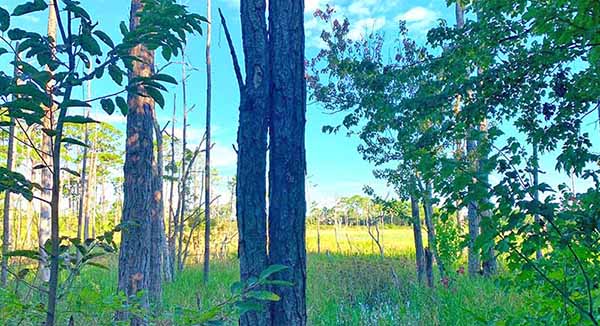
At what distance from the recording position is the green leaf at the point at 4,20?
103cm

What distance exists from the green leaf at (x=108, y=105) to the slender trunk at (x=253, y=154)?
671 mm

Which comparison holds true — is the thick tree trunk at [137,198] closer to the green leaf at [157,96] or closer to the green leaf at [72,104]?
the green leaf at [157,96]

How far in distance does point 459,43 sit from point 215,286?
A: 18.7ft

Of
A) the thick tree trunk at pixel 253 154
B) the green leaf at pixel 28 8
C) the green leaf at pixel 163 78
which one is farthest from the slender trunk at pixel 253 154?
the green leaf at pixel 28 8

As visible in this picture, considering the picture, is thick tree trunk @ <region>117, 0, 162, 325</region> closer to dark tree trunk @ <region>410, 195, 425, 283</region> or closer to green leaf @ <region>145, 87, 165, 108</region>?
green leaf @ <region>145, 87, 165, 108</region>

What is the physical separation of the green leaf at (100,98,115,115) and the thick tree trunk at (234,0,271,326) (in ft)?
2.20

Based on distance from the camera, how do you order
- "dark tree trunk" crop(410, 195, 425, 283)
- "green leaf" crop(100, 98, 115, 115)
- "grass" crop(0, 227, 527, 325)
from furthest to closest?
"dark tree trunk" crop(410, 195, 425, 283)
"grass" crop(0, 227, 527, 325)
"green leaf" crop(100, 98, 115, 115)

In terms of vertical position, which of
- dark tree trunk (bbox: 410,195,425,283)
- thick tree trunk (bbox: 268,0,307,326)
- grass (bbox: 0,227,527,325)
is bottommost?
grass (bbox: 0,227,527,325)

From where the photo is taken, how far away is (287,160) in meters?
1.71

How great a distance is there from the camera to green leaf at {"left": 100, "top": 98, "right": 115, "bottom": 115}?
42.5 inches

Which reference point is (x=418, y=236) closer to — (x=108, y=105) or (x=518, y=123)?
(x=518, y=123)

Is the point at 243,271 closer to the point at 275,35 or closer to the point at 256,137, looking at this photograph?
the point at 256,137

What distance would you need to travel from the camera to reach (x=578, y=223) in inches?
63.7

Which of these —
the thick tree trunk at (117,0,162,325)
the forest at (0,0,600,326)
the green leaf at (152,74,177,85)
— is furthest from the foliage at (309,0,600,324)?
the thick tree trunk at (117,0,162,325)
